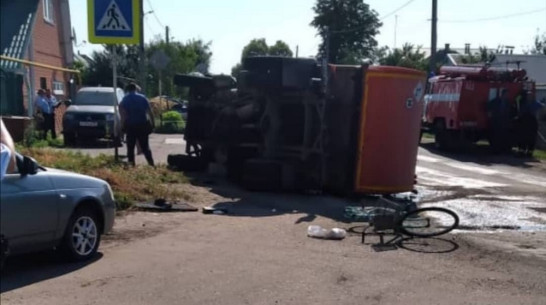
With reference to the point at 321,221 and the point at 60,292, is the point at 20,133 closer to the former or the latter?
the point at 321,221

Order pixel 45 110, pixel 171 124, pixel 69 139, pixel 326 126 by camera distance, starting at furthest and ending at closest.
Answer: pixel 171 124 → pixel 69 139 → pixel 45 110 → pixel 326 126

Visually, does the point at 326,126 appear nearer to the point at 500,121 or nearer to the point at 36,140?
the point at 36,140

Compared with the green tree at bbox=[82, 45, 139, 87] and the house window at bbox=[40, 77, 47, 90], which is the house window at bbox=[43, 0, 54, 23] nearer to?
the house window at bbox=[40, 77, 47, 90]

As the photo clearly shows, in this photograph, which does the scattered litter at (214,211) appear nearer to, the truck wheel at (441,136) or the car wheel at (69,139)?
the car wheel at (69,139)

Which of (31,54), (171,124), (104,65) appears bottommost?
(171,124)

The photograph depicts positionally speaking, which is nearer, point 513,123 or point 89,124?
point 89,124

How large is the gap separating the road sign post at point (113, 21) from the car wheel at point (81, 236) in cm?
531

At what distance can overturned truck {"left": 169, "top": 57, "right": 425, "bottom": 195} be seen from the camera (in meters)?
13.0

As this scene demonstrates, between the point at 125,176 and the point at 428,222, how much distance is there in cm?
484

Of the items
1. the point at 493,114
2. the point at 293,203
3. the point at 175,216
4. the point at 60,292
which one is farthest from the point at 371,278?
the point at 493,114

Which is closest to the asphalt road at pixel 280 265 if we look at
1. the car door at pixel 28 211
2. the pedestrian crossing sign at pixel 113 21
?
the car door at pixel 28 211

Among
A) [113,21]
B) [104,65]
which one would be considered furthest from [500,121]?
[104,65]

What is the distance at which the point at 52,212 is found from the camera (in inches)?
300

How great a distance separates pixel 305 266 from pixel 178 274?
1.33 meters
